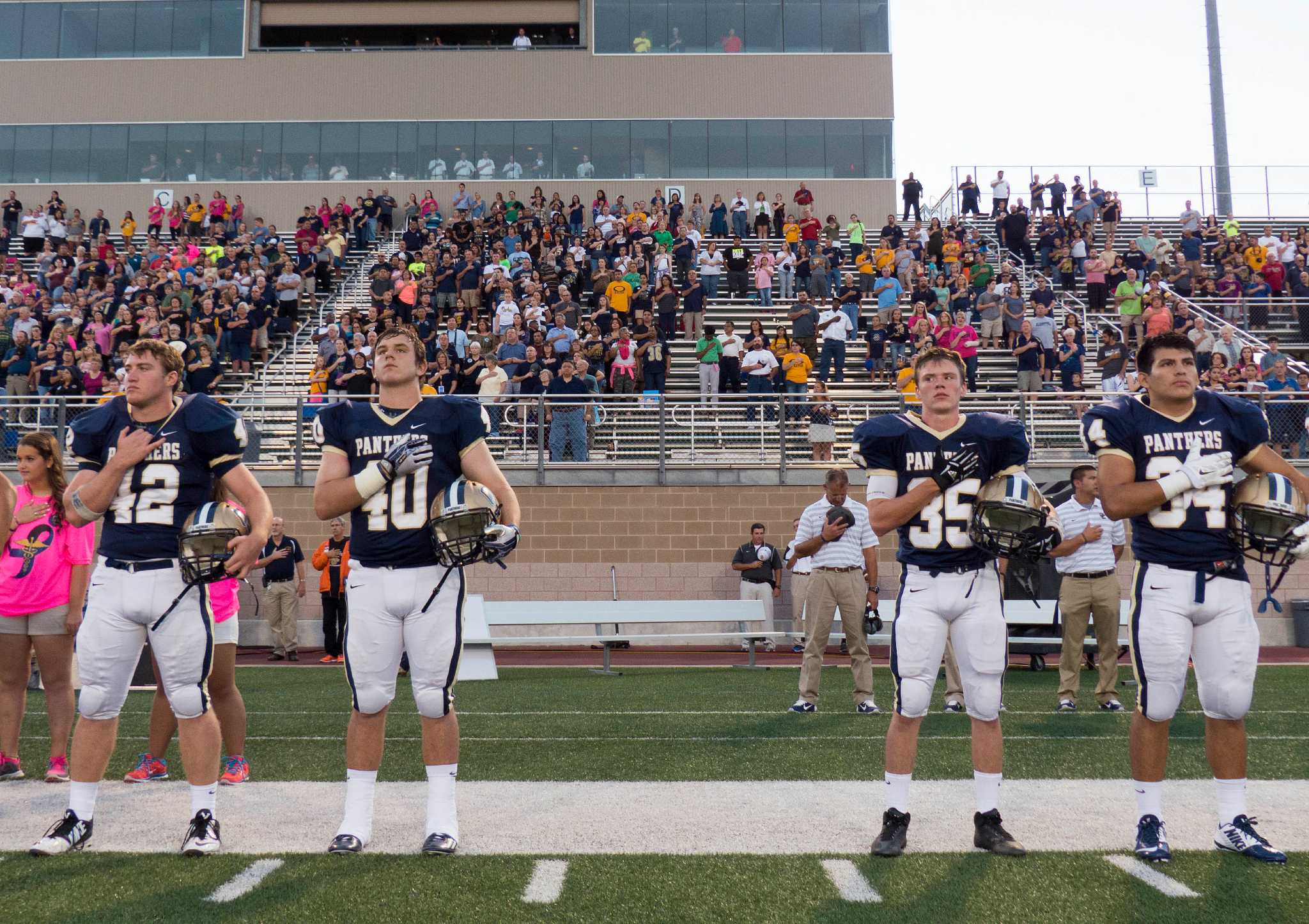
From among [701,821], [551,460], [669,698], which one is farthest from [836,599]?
[551,460]

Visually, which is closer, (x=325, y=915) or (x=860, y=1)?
(x=325, y=915)

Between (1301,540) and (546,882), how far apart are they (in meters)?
3.29

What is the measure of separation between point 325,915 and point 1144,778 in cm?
321

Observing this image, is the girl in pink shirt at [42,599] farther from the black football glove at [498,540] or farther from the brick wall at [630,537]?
the brick wall at [630,537]

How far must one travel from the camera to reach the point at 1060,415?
671 inches

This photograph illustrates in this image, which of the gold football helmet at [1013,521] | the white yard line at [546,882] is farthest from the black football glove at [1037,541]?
the white yard line at [546,882]

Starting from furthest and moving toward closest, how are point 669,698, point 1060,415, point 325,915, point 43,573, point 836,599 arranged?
1. point 1060,415
2. point 669,698
3. point 836,599
4. point 43,573
5. point 325,915

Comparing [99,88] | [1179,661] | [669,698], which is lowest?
[669,698]

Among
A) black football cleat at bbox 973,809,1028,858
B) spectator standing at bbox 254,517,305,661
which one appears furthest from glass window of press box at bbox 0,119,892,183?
black football cleat at bbox 973,809,1028,858

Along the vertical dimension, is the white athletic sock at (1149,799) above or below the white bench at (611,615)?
below

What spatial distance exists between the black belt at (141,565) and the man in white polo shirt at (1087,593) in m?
6.99

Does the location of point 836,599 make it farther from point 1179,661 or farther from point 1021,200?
point 1021,200

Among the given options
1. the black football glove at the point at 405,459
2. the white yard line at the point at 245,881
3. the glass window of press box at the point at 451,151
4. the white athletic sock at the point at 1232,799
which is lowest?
the white yard line at the point at 245,881

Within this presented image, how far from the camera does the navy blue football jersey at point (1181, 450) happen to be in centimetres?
491
